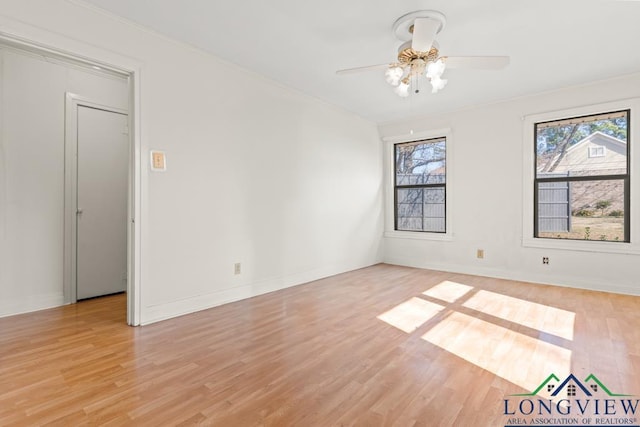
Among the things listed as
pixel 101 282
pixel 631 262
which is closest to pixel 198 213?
pixel 101 282

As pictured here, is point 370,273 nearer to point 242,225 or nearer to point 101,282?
point 242,225

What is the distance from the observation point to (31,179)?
3.20 m

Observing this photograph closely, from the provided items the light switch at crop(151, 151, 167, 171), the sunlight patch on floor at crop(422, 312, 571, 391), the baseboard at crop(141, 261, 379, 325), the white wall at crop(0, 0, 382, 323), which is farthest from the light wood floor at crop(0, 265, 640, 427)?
the light switch at crop(151, 151, 167, 171)

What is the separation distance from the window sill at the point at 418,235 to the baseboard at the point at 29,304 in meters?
4.68

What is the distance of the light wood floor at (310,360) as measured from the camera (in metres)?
1.63

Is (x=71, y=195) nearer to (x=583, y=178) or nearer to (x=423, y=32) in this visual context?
(x=423, y=32)

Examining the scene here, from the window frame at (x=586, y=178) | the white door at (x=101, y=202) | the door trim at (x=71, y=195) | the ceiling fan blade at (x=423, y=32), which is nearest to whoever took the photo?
the ceiling fan blade at (x=423, y=32)

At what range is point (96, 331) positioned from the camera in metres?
2.66

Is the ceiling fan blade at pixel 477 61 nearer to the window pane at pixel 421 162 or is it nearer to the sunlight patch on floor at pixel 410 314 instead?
the sunlight patch on floor at pixel 410 314

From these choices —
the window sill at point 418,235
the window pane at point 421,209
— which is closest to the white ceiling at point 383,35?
the window pane at point 421,209

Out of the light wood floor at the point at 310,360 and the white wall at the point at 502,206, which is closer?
the light wood floor at the point at 310,360

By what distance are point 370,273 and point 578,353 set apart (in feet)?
9.53

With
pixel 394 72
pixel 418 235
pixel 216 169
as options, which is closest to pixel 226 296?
pixel 216 169

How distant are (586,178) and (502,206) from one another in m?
1.00
